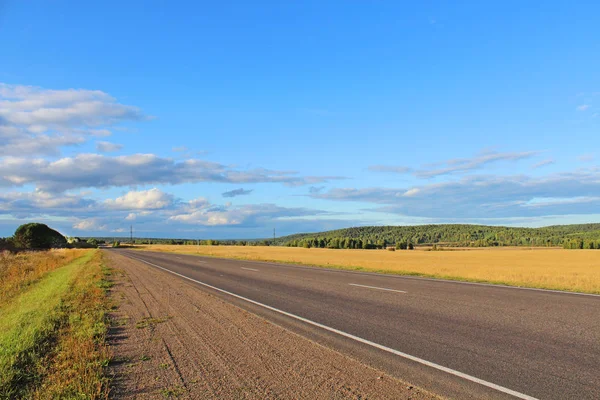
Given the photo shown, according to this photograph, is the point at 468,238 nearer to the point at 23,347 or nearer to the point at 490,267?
the point at 490,267

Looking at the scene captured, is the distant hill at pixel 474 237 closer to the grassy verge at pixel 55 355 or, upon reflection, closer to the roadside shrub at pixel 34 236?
the roadside shrub at pixel 34 236

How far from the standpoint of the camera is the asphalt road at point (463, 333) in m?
5.31

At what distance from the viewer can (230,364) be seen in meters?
6.22

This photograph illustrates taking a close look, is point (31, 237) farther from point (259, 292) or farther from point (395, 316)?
point (395, 316)

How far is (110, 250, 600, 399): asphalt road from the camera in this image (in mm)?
5312

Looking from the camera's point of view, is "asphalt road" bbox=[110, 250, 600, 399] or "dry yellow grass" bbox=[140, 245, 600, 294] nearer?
"asphalt road" bbox=[110, 250, 600, 399]

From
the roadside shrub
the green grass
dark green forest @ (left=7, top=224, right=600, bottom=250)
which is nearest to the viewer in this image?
the green grass

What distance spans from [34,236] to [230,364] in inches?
4834

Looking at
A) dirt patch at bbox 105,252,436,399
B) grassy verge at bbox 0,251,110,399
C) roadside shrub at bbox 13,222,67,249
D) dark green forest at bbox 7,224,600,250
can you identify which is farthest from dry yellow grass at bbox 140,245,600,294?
roadside shrub at bbox 13,222,67,249

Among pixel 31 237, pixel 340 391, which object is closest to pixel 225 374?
pixel 340 391

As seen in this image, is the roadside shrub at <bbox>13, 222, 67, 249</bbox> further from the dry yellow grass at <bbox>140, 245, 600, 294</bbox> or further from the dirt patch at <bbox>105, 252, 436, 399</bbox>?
the dirt patch at <bbox>105, 252, 436, 399</bbox>

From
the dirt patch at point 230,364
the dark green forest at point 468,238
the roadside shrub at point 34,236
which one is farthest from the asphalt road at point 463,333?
the dark green forest at point 468,238

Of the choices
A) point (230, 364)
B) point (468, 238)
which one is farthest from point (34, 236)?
point (468, 238)

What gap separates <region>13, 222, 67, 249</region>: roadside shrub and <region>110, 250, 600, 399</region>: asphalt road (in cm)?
11188
